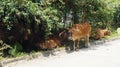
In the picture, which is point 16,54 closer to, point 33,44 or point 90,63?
point 33,44

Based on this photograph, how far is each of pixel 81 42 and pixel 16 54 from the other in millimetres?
3821

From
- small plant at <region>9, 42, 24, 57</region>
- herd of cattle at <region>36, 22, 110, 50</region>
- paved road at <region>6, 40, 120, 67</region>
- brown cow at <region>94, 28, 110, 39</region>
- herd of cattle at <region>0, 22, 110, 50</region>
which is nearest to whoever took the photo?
paved road at <region>6, 40, 120, 67</region>

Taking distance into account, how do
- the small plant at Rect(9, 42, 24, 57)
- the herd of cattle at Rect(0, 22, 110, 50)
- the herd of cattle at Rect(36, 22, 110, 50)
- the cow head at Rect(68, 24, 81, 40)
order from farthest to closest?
the cow head at Rect(68, 24, 81, 40) → the herd of cattle at Rect(36, 22, 110, 50) → the herd of cattle at Rect(0, 22, 110, 50) → the small plant at Rect(9, 42, 24, 57)

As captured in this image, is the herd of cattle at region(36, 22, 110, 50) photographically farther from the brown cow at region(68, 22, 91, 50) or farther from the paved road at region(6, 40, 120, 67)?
the paved road at region(6, 40, 120, 67)

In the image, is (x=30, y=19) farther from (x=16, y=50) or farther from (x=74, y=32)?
(x=74, y=32)

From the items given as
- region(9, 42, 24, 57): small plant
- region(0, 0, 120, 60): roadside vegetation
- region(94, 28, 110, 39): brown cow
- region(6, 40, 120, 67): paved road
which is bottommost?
region(6, 40, 120, 67): paved road

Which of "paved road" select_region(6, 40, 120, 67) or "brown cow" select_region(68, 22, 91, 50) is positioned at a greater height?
"brown cow" select_region(68, 22, 91, 50)

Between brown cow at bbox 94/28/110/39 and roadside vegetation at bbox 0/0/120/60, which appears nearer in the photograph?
roadside vegetation at bbox 0/0/120/60

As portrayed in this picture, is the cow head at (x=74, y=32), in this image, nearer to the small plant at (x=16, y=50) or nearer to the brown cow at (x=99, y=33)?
the small plant at (x=16, y=50)

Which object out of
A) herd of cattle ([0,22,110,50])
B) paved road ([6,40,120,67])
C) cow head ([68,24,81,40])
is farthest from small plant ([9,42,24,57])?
cow head ([68,24,81,40])

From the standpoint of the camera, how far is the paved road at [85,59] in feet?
33.4

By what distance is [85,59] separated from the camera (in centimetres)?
1107

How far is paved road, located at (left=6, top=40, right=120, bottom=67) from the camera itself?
10.2 metres

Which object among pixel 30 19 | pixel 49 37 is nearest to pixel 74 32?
pixel 49 37
